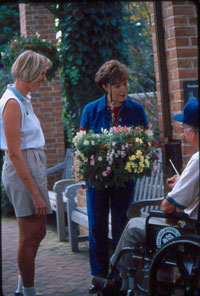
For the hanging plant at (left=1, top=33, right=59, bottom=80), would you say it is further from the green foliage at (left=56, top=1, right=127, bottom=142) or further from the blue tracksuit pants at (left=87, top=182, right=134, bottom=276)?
Result: the blue tracksuit pants at (left=87, top=182, right=134, bottom=276)

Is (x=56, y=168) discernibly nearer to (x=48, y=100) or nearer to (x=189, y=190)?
(x=48, y=100)

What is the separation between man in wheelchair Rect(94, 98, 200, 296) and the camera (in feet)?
9.78

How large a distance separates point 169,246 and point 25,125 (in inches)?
51.8

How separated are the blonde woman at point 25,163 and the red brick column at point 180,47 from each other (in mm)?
994

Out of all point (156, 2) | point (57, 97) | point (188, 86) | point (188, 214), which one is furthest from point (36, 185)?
point (57, 97)

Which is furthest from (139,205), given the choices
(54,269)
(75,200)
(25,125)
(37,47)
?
(37,47)

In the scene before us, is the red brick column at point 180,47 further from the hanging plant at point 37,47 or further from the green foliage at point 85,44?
the hanging plant at point 37,47

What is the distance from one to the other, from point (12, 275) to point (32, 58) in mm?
2427

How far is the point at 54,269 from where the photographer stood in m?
5.21

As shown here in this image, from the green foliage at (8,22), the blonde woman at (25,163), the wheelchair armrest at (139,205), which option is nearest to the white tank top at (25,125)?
the blonde woman at (25,163)

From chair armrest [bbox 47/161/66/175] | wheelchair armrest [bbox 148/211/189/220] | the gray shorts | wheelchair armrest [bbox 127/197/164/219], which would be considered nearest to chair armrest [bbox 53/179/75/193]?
chair armrest [bbox 47/161/66/175]

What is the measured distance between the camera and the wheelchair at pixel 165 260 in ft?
9.68

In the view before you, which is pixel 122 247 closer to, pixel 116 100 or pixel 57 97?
pixel 116 100

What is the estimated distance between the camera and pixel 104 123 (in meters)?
4.09
